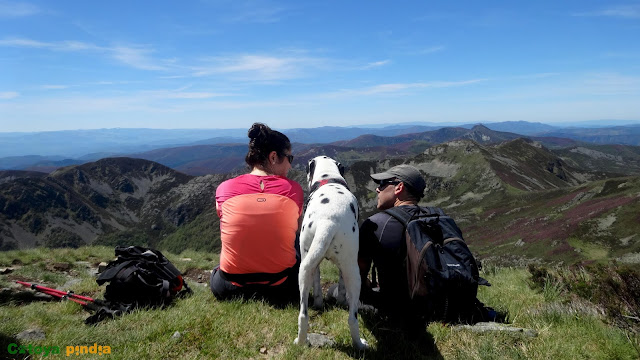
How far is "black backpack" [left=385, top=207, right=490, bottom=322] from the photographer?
4395 millimetres

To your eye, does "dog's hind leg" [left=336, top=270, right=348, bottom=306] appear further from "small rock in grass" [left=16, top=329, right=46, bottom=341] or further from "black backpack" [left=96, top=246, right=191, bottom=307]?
"small rock in grass" [left=16, top=329, right=46, bottom=341]

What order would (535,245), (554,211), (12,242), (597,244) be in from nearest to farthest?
(597,244), (535,245), (554,211), (12,242)

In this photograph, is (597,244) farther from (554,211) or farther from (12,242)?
Result: (12,242)

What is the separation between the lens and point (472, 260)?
4.75 metres

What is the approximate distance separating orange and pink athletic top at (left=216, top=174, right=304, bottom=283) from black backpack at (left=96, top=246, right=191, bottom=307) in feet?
4.02

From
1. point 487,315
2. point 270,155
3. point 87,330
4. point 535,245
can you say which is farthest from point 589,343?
point 535,245

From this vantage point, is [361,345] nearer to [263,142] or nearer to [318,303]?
[318,303]

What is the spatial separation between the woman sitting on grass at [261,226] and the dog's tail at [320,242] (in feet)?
4.10

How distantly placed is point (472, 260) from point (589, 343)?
5.06 ft

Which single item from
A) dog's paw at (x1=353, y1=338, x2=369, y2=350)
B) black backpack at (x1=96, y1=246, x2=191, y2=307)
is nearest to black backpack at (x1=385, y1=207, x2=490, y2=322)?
dog's paw at (x1=353, y1=338, x2=369, y2=350)

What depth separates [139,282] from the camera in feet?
18.7

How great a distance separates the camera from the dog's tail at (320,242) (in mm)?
4113

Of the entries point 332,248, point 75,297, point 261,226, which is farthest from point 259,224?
point 75,297

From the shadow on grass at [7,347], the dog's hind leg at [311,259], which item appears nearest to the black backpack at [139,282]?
the shadow on grass at [7,347]
